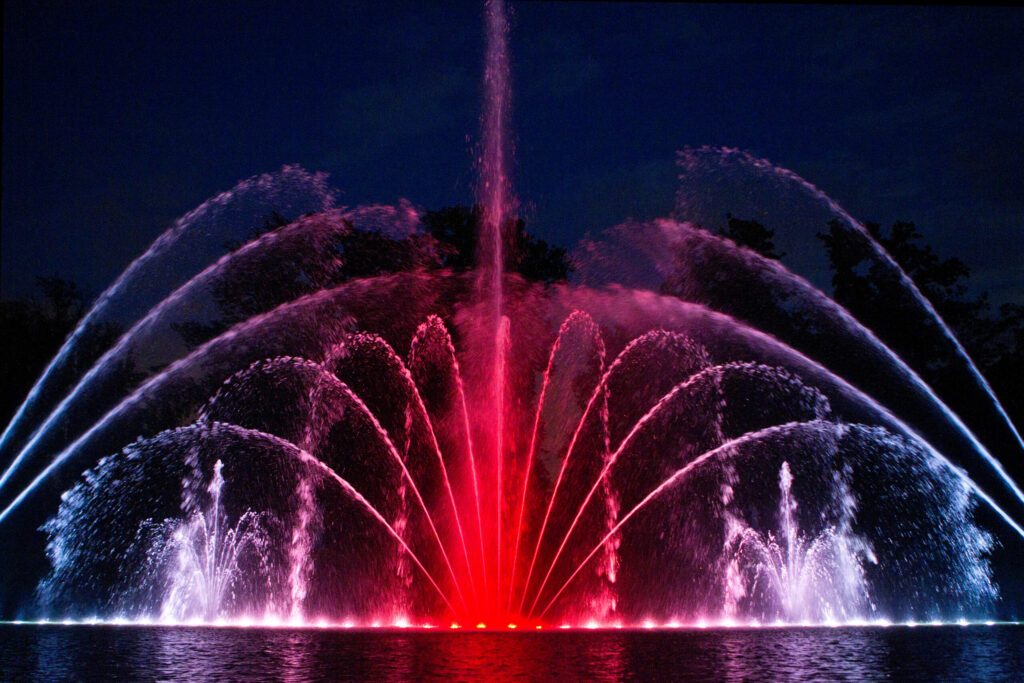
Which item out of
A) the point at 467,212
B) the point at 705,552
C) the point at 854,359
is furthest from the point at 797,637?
the point at 467,212

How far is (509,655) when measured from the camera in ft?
45.2

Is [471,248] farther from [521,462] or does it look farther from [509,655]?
[509,655]

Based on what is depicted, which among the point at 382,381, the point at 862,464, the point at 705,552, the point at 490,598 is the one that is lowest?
the point at 490,598

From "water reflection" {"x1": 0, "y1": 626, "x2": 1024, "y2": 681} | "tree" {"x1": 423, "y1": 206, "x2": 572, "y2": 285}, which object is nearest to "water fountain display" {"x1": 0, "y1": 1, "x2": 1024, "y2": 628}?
"tree" {"x1": 423, "y1": 206, "x2": 572, "y2": 285}

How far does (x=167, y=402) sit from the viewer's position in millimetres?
34781

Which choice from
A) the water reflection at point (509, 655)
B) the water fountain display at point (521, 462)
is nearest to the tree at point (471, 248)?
the water fountain display at point (521, 462)

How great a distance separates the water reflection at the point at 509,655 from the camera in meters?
11.6

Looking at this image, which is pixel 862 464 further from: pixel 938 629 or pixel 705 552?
pixel 938 629

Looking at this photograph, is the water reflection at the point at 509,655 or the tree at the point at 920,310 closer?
the water reflection at the point at 509,655

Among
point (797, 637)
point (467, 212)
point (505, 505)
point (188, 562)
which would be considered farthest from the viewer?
point (467, 212)

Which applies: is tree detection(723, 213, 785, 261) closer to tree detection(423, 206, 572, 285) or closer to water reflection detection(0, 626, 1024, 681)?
tree detection(423, 206, 572, 285)

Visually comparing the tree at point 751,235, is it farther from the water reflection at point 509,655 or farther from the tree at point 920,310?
the water reflection at point 509,655

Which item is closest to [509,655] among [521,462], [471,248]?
[521,462]

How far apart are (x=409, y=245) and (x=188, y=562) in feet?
42.9
